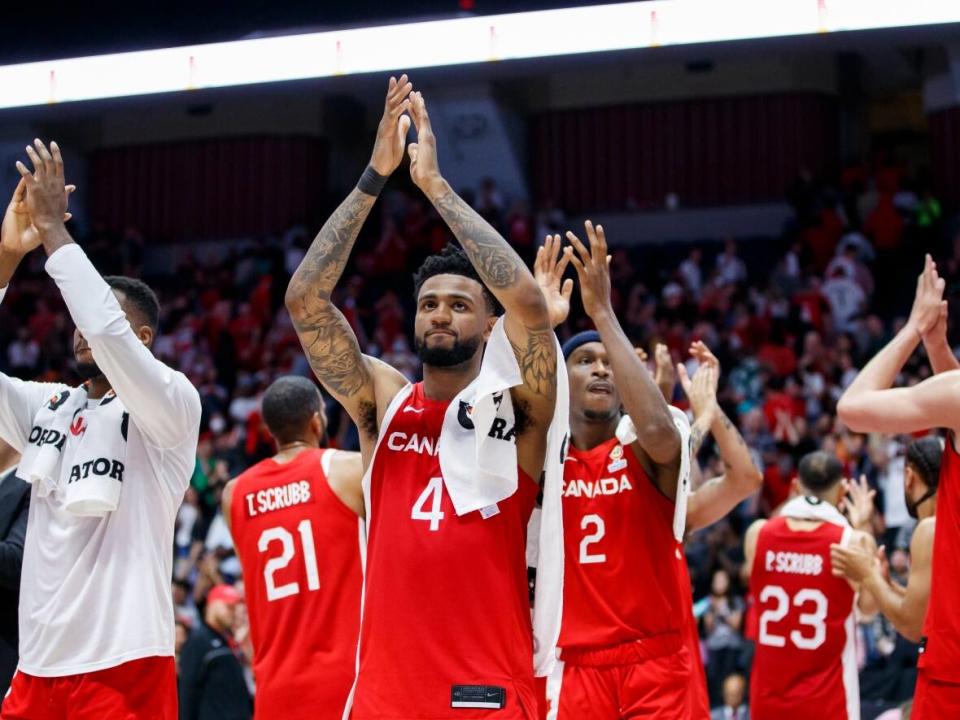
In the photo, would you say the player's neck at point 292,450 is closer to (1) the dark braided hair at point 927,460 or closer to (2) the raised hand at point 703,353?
(2) the raised hand at point 703,353

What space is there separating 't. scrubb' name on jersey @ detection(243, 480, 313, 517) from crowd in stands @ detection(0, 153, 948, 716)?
3.99m

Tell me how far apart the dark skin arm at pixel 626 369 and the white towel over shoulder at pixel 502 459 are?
89cm

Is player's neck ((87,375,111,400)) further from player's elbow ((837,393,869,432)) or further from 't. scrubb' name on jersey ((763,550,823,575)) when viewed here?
't. scrubb' name on jersey ((763,550,823,575))

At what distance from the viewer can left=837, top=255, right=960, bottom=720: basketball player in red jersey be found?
187 inches

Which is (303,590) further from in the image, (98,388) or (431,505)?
(431,505)

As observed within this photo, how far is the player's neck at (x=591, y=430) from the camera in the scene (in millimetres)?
5898

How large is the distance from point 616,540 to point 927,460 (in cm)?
133

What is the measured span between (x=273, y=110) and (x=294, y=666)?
743 inches

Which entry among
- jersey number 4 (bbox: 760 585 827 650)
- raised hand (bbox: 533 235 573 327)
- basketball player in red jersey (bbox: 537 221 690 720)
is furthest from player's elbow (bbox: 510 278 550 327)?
jersey number 4 (bbox: 760 585 827 650)

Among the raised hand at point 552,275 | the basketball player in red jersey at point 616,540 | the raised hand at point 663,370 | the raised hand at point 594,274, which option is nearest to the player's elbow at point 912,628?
the basketball player in red jersey at point 616,540

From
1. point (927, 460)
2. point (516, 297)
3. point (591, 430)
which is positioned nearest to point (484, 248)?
point (516, 297)

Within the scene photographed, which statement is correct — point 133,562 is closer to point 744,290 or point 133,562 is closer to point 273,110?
point 744,290

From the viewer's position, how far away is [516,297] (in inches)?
166

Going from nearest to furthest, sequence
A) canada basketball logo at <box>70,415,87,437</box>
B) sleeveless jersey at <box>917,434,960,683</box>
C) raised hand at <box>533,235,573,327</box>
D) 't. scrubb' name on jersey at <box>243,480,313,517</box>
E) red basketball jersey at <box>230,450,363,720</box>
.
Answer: canada basketball logo at <box>70,415,87,437</box>
sleeveless jersey at <box>917,434,960,683</box>
raised hand at <box>533,235,573,327</box>
red basketball jersey at <box>230,450,363,720</box>
't. scrubb' name on jersey at <box>243,480,313,517</box>
